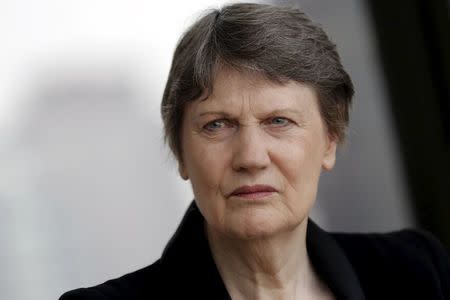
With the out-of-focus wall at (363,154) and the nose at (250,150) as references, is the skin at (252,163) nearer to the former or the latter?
the nose at (250,150)

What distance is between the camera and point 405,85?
326 cm

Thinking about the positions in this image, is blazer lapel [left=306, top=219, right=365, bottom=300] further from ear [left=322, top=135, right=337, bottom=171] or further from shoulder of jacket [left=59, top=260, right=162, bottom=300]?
shoulder of jacket [left=59, top=260, right=162, bottom=300]

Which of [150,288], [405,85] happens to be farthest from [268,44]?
[405,85]

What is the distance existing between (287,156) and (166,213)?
0.95 meters

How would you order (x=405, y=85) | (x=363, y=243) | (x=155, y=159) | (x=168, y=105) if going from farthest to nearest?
(x=405, y=85), (x=155, y=159), (x=363, y=243), (x=168, y=105)

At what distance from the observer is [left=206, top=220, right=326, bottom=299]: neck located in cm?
199

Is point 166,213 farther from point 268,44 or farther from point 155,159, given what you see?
point 268,44

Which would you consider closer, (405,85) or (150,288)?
(150,288)

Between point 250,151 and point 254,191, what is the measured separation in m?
0.10

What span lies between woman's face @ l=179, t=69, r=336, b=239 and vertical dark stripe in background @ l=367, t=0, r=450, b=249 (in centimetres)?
140

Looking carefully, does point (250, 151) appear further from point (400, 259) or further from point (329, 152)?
Answer: point (400, 259)

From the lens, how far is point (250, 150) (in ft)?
6.03

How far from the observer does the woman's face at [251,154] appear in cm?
186

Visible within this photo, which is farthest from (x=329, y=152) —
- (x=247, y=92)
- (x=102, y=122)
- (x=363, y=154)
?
(x=363, y=154)
